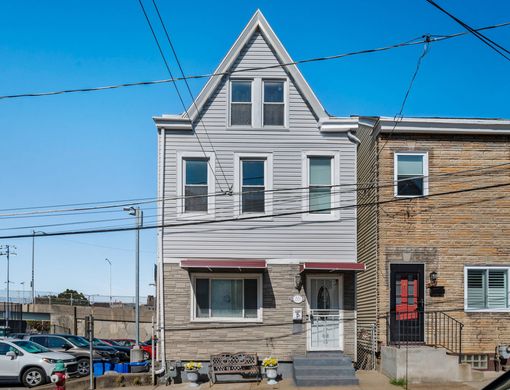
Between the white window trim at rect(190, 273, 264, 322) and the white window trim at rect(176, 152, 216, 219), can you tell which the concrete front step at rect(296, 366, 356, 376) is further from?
the white window trim at rect(176, 152, 216, 219)

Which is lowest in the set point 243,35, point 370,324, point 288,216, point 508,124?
point 370,324

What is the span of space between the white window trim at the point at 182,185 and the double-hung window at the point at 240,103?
134cm

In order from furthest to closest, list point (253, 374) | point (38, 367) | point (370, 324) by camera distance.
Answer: point (38, 367), point (370, 324), point (253, 374)

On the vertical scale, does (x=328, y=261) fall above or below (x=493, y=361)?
above

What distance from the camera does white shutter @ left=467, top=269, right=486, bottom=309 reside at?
18.2 meters

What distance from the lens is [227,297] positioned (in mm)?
18484

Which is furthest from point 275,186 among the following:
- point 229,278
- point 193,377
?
point 193,377

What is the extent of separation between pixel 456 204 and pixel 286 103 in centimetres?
571

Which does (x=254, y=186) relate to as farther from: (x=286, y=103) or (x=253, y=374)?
(x=253, y=374)

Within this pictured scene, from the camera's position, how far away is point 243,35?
739 inches

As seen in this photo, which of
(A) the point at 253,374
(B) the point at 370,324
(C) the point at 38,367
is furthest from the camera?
(C) the point at 38,367

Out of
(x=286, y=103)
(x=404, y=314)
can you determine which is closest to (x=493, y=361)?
(x=404, y=314)

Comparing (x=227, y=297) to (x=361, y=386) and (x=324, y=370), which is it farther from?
(x=361, y=386)

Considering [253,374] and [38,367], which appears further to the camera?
[38,367]
